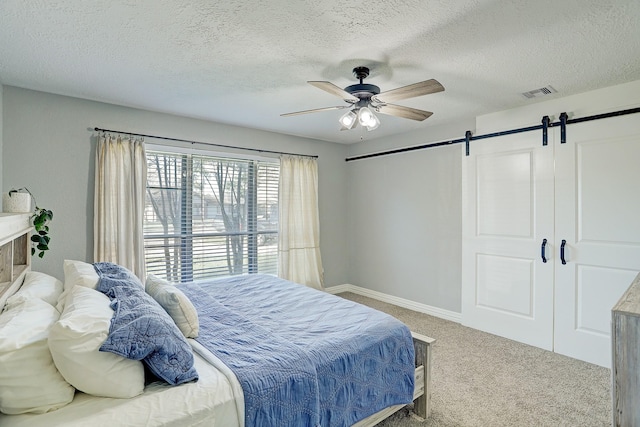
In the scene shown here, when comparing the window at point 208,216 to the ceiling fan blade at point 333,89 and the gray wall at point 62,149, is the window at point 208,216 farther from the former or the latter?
the ceiling fan blade at point 333,89

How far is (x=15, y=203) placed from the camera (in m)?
2.24

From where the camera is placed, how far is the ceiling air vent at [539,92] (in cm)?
290

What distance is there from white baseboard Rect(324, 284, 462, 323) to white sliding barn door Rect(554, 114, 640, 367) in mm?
1111

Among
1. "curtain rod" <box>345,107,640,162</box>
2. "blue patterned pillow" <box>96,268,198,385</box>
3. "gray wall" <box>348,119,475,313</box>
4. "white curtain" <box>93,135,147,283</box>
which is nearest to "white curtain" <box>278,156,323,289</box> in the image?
"gray wall" <box>348,119,475,313</box>

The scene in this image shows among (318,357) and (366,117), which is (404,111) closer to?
(366,117)

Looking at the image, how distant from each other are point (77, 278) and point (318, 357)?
1502mm

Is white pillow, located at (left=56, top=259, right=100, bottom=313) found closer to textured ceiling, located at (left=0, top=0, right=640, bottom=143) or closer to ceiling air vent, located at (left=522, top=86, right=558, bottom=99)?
textured ceiling, located at (left=0, top=0, right=640, bottom=143)

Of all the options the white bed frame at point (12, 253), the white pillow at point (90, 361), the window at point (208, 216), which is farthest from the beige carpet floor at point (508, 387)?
the window at point (208, 216)

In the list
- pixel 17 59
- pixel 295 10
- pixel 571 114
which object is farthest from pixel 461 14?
pixel 17 59

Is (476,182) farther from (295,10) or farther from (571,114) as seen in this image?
(295,10)

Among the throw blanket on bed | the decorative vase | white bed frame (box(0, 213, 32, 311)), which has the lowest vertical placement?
the throw blanket on bed

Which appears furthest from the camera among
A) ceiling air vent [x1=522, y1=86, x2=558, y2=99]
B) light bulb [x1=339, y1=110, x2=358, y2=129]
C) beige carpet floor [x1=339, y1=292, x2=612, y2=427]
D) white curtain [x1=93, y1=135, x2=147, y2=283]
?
white curtain [x1=93, y1=135, x2=147, y2=283]

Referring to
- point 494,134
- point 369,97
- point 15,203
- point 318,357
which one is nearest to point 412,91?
point 369,97

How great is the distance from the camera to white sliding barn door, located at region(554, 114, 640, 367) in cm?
279
